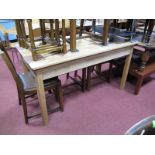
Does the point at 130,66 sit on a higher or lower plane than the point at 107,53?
lower

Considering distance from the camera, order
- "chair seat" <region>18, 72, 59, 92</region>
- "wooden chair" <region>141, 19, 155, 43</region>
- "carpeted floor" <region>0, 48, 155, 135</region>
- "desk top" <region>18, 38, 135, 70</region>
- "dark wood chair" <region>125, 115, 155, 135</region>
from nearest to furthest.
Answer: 1. "dark wood chair" <region>125, 115, 155, 135</region>
2. "desk top" <region>18, 38, 135, 70</region>
3. "chair seat" <region>18, 72, 59, 92</region>
4. "carpeted floor" <region>0, 48, 155, 135</region>
5. "wooden chair" <region>141, 19, 155, 43</region>

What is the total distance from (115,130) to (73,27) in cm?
124

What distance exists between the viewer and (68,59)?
149cm

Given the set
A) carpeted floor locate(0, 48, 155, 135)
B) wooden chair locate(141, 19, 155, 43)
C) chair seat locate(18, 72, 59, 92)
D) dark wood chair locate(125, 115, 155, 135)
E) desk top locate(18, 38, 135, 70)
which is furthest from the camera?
wooden chair locate(141, 19, 155, 43)

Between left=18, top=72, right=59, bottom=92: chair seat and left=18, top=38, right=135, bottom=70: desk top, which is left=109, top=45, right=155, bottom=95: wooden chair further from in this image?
left=18, top=72, right=59, bottom=92: chair seat

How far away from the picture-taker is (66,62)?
1.53 meters

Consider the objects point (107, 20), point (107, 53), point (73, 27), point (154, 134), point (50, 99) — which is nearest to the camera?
point (154, 134)

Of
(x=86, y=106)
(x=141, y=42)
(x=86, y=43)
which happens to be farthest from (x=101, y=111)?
(x=141, y=42)

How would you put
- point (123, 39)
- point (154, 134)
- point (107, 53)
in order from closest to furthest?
point (154, 134) < point (107, 53) < point (123, 39)

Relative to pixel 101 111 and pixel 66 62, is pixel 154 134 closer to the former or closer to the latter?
pixel 66 62

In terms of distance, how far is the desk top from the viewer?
54.9 inches

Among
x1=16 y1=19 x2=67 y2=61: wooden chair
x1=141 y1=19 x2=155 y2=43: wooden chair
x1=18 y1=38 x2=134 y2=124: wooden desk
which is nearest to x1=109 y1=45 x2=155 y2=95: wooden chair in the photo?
x1=141 y1=19 x2=155 y2=43: wooden chair

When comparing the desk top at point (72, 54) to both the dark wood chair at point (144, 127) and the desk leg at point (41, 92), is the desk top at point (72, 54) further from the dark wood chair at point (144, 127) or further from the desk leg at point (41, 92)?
the dark wood chair at point (144, 127)

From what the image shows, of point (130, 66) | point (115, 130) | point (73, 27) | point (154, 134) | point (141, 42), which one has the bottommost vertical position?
point (115, 130)
